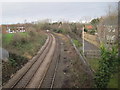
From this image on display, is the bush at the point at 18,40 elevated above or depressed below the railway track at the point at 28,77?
above

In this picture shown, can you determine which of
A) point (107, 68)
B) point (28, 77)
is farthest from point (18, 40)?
point (107, 68)

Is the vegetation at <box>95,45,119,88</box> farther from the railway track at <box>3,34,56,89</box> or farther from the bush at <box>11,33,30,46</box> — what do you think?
the bush at <box>11,33,30,46</box>

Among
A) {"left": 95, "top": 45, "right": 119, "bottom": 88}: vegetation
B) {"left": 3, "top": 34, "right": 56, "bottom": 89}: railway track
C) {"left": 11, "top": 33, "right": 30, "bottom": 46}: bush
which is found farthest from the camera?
{"left": 11, "top": 33, "right": 30, "bottom": 46}: bush

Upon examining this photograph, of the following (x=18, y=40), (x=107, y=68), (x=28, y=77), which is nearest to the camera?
(x=107, y=68)

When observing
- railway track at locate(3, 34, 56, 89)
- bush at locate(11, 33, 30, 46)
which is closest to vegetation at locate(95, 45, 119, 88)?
railway track at locate(3, 34, 56, 89)

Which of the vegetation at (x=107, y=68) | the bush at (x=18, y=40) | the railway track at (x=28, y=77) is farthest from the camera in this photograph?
the bush at (x=18, y=40)

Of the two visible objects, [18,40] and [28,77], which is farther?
[18,40]

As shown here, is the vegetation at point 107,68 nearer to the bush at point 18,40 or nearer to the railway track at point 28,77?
the railway track at point 28,77

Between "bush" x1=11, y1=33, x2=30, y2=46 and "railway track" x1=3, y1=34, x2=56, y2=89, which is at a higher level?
"bush" x1=11, y1=33, x2=30, y2=46

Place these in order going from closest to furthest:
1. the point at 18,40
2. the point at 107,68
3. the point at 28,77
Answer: the point at 107,68 → the point at 28,77 → the point at 18,40

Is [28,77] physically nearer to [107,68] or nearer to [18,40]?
[107,68]

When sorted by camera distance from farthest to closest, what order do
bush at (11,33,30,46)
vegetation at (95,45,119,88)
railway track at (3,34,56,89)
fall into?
1. bush at (11,33,30,46)
2. railway track at (3,34,56,89)
3. vegetation at (95,45,119,88)

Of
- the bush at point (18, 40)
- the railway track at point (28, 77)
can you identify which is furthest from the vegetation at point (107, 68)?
the bush at point (18, 40)

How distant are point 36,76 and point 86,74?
4146 mm
